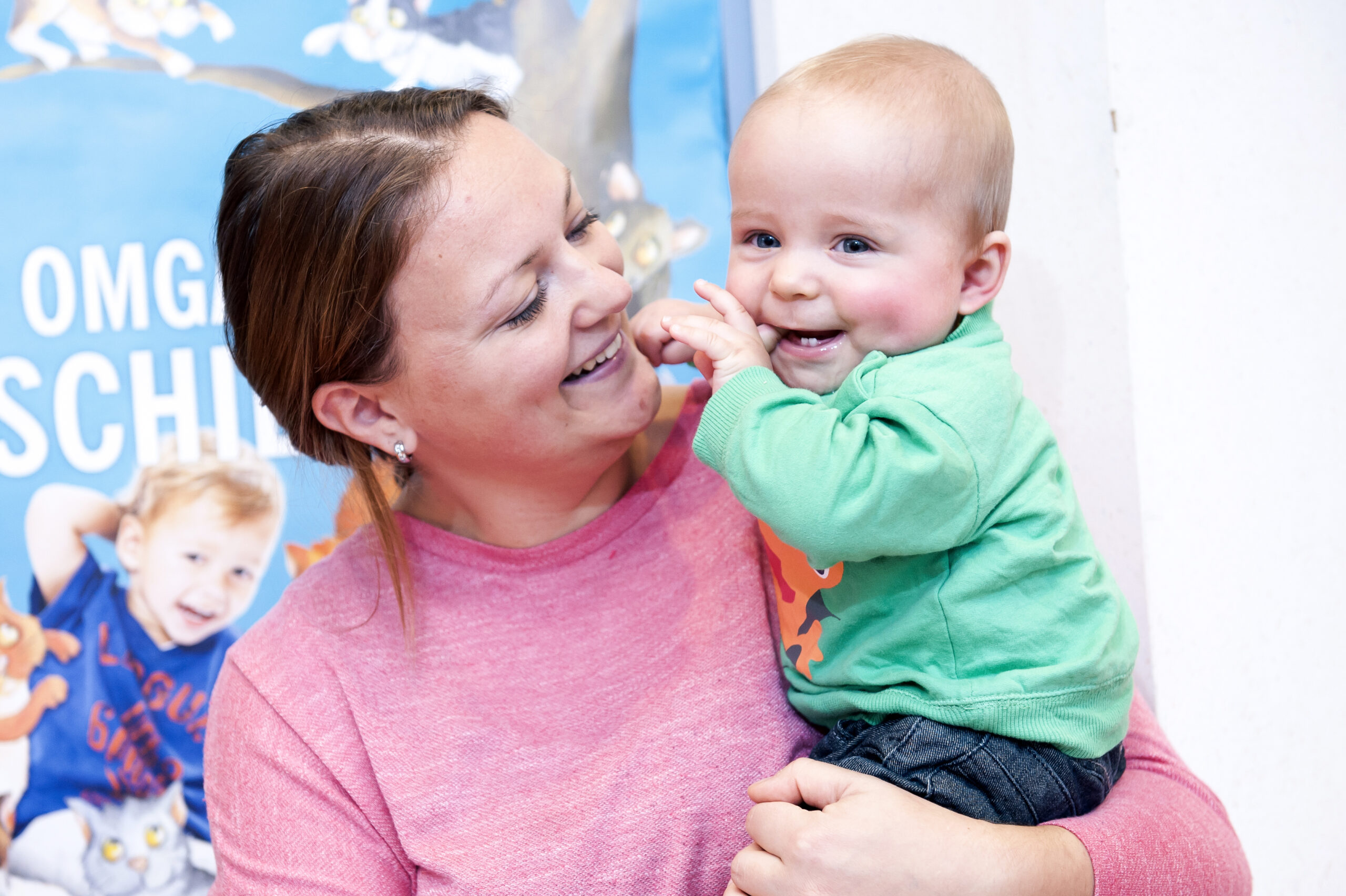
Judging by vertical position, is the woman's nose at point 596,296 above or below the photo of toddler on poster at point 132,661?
above

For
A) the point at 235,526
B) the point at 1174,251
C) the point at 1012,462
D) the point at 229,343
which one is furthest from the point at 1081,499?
the point at 235,526

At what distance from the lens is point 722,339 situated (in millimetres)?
1104

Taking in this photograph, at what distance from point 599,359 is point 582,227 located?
0.19 m

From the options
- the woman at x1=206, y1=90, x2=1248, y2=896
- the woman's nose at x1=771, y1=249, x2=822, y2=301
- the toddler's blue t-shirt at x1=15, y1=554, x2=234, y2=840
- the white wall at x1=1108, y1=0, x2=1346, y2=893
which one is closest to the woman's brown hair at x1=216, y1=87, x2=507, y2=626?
the woman at x1=206, y1=90, x2=1248, y2=896

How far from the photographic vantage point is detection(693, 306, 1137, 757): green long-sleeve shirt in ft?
3.18

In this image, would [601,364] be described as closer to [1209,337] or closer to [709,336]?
[709,336]

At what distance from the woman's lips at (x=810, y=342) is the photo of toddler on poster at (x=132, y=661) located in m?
1.19

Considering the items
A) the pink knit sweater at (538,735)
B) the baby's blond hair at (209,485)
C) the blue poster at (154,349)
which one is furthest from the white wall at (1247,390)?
the baby's blond hair at (209,485)

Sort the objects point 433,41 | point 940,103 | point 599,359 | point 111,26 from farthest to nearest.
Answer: point 433,41 < point 111,26 < point 599,359 < point 940,103

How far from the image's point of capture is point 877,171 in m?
1.06

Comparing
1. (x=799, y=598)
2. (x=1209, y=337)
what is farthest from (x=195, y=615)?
Result: (x=1209, y=337)

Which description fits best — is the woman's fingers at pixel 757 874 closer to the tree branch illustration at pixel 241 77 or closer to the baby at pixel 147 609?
the baby at pixel 147 609

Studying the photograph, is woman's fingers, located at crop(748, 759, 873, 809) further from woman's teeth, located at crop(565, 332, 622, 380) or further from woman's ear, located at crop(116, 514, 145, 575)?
woman's ear, located at crop(116, 514, 145, 575)

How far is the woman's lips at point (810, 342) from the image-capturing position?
114cm
